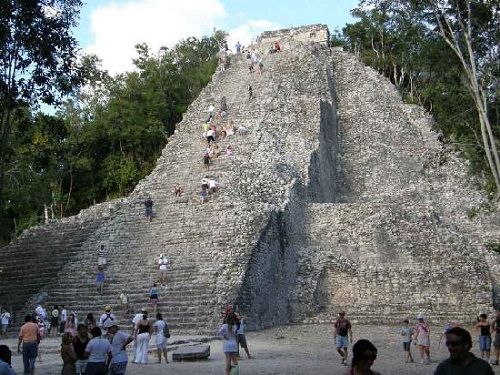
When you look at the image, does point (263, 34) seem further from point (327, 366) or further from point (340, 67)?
point (327, 366)

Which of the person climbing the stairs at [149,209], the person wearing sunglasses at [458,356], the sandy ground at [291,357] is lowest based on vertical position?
the sandy ground at [291,357]

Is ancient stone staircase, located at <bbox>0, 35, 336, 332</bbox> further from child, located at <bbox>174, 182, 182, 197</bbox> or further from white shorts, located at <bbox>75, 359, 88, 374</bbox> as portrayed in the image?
white shorts, located at <bbox>75, 359, 88, 374</bbox>

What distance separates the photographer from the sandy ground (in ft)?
36.0

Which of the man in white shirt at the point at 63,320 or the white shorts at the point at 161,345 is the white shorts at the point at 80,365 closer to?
the white shorts at the point at 161,345

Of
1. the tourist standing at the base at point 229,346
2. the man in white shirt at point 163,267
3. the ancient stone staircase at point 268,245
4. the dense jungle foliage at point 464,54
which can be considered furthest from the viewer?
the man in white shirt at point 163,267

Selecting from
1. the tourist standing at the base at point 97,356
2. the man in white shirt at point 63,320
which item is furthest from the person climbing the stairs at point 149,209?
the tourist standing at the base at point 97,356

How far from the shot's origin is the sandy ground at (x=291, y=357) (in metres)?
11.0

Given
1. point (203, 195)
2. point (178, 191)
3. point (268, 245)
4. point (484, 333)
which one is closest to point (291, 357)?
point (484, 333)

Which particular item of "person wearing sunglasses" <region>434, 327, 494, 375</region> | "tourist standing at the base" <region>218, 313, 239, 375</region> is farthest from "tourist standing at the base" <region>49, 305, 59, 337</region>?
"person wearing sunglasses" <region>434, 327, 494, 375</region>

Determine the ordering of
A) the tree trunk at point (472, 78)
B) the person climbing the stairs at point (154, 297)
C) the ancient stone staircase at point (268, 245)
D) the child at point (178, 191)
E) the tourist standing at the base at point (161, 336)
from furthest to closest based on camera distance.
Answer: the child at point (178, 191)
the ancient stone staircase at point (268, 245)
the person climbing the stairs at point (154, 297)
the tree trunk at point (472, 78)
the tourist standing at the base at point (161, 336)

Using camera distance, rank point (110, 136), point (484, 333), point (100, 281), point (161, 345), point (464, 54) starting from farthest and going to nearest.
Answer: point (110, 136)
point (100, 281)
point (464, 54)
point (484, 333)
point (161, 345)

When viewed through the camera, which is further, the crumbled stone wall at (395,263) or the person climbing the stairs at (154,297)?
the crumbled stone wall at (395,263)

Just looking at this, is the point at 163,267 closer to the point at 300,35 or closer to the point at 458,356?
the point at 458,356

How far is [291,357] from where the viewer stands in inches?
494
